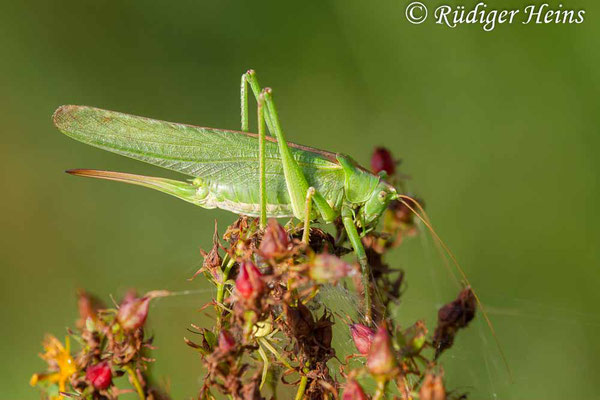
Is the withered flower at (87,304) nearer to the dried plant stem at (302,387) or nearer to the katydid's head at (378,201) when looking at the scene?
the dried plant stem at (302,387)

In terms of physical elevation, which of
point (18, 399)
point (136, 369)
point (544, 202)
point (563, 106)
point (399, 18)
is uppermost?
point (399, 18)

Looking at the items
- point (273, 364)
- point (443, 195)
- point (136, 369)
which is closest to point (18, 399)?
point (136, 369)

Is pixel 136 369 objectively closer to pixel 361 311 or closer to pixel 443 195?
pixel 361 311

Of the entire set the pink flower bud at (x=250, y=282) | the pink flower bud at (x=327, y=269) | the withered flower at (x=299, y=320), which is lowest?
the withered flower at (x=299, y=320)

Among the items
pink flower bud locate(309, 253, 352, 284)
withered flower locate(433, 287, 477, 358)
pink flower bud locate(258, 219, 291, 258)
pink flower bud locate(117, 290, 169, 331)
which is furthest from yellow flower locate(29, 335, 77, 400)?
withered flower locate(433, 287, 477, 358)

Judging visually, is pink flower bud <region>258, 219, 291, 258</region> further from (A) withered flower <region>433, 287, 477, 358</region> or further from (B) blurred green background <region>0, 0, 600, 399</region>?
(B) blurred green background <region>0, 0, 600, 399</region>

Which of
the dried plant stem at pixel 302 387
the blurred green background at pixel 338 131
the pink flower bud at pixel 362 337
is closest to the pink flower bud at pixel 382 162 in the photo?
the blurred green background at pixel 338 131
